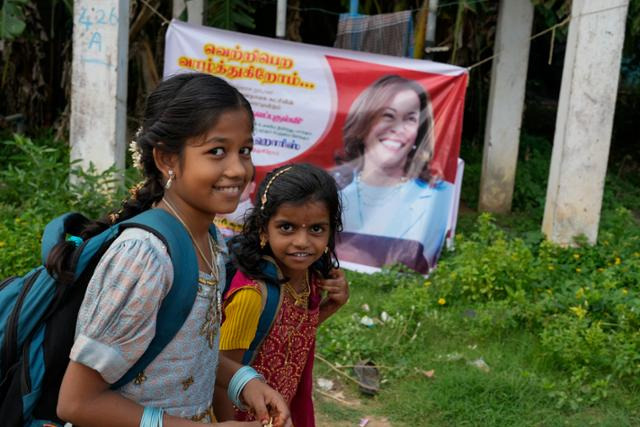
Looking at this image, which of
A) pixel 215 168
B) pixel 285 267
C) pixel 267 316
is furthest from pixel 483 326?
pixel 215 168

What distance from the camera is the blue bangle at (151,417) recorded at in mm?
1613

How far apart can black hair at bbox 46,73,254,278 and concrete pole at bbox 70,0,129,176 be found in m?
4.50

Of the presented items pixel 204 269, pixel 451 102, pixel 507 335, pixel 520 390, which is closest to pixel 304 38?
pixel 451 102

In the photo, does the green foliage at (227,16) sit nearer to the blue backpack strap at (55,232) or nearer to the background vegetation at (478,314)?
the background vegetation at (478,314)

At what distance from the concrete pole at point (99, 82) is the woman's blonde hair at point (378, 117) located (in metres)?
1.70

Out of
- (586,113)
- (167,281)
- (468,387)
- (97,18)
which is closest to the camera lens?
(167,281)

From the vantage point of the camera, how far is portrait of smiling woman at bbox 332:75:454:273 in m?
5.97

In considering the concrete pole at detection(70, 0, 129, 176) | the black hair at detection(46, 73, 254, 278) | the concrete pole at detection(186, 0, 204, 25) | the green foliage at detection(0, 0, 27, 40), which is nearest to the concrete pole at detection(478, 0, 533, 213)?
the concrete pole at detection(186, 0, 204, 25)

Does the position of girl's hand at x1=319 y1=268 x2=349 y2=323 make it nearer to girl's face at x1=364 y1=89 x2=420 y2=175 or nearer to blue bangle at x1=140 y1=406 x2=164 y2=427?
blue bangle at x1=140 y1=406 x2=164 y2=427

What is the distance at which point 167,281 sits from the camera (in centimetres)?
159

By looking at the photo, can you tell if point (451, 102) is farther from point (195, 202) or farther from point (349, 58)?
point (195, 202)

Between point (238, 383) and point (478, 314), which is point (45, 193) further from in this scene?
point (238, 383)

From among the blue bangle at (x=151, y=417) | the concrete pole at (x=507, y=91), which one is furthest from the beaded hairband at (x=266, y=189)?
the concrete pole at (x=507, y=91)

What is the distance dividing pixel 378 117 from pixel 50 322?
A: 4685 millimetres
